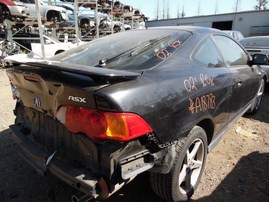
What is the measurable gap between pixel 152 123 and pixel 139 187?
1215 mm

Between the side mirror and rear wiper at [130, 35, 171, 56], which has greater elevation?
rear wiper at [130, 35, 171, 56]

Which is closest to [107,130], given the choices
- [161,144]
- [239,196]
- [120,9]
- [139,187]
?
[161,144]

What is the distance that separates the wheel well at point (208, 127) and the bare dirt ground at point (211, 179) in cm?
48

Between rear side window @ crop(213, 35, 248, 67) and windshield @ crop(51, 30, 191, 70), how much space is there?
27.5 inches

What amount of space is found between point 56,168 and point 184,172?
1.17m

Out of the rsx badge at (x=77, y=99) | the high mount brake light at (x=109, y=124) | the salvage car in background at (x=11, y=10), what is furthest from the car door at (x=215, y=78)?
the salvage car in background at (x=11, y=10)

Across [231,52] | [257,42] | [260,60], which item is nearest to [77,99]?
[231,52]

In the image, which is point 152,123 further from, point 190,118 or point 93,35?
point 93,35

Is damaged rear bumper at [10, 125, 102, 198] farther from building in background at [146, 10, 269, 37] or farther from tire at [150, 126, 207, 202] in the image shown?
building in background at [146, 10, 269, 37]

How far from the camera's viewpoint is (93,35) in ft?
63.1

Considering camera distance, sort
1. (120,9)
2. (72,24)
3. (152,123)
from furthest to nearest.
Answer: (120,9) < (72,24) < (152,123)

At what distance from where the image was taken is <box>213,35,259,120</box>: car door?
10.3 ft

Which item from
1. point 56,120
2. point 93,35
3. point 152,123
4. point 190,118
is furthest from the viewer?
point 93,35

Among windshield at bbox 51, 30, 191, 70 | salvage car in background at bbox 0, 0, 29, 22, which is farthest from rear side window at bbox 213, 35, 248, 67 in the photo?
salvage car in background at bbox 0, 0, 29, 22
